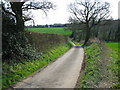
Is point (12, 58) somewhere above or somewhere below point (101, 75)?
above

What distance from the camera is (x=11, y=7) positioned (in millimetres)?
14641

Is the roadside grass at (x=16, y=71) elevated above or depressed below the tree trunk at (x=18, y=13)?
below

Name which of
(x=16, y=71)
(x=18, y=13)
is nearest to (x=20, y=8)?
(x=18, y=13)

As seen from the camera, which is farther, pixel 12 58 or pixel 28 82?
pixel 12 58

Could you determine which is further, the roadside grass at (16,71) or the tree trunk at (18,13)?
the tree trunk at (18,13)

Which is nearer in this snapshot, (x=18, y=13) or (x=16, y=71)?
(x=16, y=71)

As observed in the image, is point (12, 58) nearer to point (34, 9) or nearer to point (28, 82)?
point (28, 82)

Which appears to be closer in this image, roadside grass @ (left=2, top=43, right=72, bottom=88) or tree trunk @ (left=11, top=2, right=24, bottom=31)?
roadside grass @ (left=2, top=43, right=72, bottom=88)

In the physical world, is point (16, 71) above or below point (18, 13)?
below

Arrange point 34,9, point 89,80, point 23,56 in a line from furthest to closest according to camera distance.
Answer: point 34,9, point 23,56, point 89,80

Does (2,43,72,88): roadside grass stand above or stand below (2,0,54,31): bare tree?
below

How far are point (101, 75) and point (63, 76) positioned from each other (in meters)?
2.24

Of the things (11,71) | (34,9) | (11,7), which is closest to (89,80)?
(11,71)

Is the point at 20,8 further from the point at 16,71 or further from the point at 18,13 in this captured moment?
the point at 16,71
